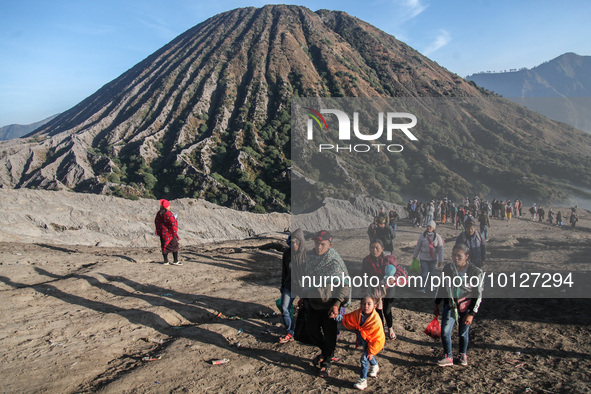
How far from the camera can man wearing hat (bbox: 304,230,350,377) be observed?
3.84m

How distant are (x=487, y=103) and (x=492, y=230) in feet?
16.0

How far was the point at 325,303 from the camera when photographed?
3.84 meters

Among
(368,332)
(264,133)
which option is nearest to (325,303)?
(368,332)

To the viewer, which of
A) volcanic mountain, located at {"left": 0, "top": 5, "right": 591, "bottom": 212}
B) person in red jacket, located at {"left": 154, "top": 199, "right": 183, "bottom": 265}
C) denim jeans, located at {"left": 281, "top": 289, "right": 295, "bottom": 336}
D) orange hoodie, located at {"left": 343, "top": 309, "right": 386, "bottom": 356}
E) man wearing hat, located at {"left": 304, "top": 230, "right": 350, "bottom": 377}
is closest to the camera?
orange hoodie, located at {"left": 343, "top": 309, "right": 386, "bottom": 356}

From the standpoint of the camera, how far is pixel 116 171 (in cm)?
3650

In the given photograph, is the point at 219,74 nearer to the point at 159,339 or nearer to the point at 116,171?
the point at 116,171

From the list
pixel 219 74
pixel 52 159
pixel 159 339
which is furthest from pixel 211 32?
pixel 159 339

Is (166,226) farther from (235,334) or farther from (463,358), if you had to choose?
(463,358)

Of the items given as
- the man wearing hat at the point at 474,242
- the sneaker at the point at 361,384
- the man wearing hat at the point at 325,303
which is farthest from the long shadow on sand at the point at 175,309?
the man wearing hat at the point at 474,242

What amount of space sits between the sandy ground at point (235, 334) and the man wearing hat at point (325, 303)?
316mm

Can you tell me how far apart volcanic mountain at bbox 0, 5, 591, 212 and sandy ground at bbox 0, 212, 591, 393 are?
1275 millimetres

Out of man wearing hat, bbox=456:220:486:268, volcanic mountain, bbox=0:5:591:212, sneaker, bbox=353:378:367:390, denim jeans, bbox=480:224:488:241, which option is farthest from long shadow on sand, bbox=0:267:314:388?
denim jeans, bbox=480:224:488:241

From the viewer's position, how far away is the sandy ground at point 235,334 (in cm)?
373

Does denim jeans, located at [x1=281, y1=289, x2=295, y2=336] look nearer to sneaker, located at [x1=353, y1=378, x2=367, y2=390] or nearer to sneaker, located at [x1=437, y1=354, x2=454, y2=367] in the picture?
sneaker, located at [x1=353, y1=378, x2=367, y2=390]
